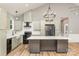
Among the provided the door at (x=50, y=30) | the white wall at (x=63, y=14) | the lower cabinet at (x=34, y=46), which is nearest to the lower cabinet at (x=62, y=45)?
the lower cabinet at (x=34, y=46)

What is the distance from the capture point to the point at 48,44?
671 centimetres

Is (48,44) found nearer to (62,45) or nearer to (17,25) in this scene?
(62,45)

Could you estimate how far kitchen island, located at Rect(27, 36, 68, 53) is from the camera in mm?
6117

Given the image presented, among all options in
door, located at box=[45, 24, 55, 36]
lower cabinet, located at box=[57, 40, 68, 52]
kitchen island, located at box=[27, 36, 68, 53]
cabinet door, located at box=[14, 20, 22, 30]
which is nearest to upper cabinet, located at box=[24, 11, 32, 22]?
cabinet door, located at box=[14, 20, 22, 30]

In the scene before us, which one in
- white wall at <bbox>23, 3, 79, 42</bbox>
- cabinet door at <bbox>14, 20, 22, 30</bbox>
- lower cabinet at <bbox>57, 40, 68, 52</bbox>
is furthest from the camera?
white wall at <bbox>23, 3, 79, 42</bbox>

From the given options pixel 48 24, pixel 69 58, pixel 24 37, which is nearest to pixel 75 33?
pixel 48 24

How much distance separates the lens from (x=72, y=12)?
10.2 m

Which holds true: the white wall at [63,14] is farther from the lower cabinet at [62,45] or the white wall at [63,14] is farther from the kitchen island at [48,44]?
the lower cabinet at [62,45]

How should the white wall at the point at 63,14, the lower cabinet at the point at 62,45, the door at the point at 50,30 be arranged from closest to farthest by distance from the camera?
the lower cabinet at the point at 62,45, the door at the point at 50,30, the white wall at the point at 63,14

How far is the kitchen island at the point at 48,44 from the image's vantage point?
20.1 feet

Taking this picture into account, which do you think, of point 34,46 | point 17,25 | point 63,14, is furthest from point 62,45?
point 17,25

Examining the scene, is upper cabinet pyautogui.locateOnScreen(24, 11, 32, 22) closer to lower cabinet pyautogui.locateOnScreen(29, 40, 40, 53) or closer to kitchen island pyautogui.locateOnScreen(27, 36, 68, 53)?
kitchen island pyautogui.locateOnScreen(27, 36, 68, 53)

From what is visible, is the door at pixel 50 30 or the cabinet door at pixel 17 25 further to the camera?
the cabinet door at pixel 17 25

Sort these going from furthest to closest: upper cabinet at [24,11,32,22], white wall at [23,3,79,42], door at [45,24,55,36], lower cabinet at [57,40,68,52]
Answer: white wall at [23,3,79,42] → upper cabinet at [24,11,32,22] → door at [45,24,55,36] → lower cabinet at [57,40,68,52]
